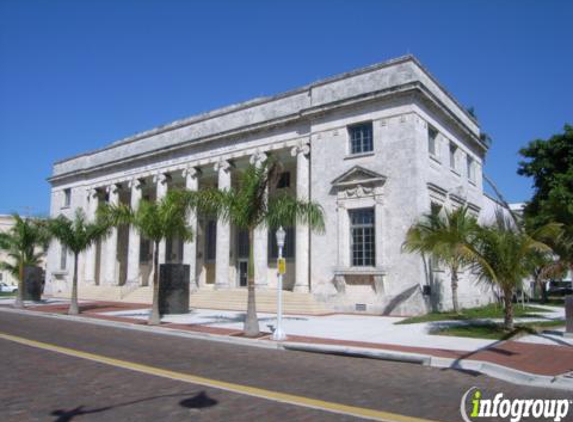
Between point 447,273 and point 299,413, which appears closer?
point 299,413

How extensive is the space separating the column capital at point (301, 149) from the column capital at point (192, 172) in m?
8.54

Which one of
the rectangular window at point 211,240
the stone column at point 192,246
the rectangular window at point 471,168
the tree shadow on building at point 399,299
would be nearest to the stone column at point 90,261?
the rectangular window at point 211,240

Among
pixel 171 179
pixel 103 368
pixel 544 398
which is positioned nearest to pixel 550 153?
pixel 171 179

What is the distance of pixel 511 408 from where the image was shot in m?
7.29

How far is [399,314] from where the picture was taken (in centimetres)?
2302

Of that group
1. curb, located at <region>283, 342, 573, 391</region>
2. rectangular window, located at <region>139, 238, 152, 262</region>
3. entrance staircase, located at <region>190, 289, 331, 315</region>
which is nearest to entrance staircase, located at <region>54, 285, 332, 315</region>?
entrance staircase, located at <region>190, 289, 331, 315</region>

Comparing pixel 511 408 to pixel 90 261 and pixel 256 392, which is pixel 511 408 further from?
pixel 90 261

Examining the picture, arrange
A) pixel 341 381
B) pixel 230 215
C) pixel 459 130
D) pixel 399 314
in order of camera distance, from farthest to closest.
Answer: pixel 459 130 < pixel 399 314 < pixel 230 215 < pixel 341 381

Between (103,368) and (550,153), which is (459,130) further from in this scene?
(103,368)

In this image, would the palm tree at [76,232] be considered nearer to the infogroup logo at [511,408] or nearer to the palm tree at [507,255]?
the palm tree at [507,255]

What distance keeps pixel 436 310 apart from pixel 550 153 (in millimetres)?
19048

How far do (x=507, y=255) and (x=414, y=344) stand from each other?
427 cm

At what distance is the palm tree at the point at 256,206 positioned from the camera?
16.5 metres

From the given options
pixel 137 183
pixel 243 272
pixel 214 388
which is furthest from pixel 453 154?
pixel 214 388
